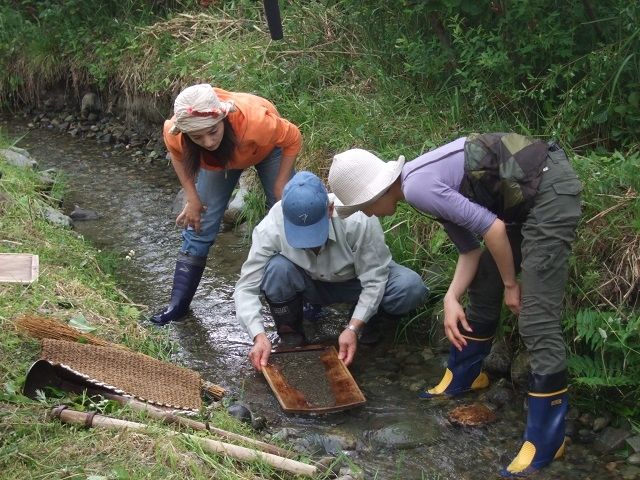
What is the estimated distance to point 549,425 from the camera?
350 cm

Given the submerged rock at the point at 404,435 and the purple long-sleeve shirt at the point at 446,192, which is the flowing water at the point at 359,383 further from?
the purple long-sleeve shirt at the point at 446,192

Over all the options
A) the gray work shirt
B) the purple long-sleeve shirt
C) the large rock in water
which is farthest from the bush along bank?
the large rock in water

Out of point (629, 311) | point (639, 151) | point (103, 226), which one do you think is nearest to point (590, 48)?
point (639, 151)

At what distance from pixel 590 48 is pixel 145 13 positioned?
5.67 meters

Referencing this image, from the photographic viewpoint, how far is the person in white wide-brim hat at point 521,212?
134 inches

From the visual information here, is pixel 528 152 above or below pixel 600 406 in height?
above

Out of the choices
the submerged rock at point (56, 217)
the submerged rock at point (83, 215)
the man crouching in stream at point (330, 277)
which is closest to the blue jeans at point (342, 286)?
the man crouching in stream at point (330, 277)

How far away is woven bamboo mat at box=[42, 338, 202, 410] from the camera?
3660 mm

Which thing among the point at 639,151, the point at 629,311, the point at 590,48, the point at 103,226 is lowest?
the point at 103,226

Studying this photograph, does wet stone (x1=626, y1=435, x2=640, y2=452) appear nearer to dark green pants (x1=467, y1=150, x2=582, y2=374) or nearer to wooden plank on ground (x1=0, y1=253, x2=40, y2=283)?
dark green pants (x1=467, y1=150, x2=582, y2=374)

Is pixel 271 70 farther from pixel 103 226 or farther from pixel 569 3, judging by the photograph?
pixel 569 3

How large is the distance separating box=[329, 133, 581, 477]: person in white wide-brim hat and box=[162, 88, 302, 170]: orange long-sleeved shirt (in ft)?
3.77

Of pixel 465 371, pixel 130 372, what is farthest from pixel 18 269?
pixel 465 371

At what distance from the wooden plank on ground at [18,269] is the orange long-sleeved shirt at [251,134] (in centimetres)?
91
